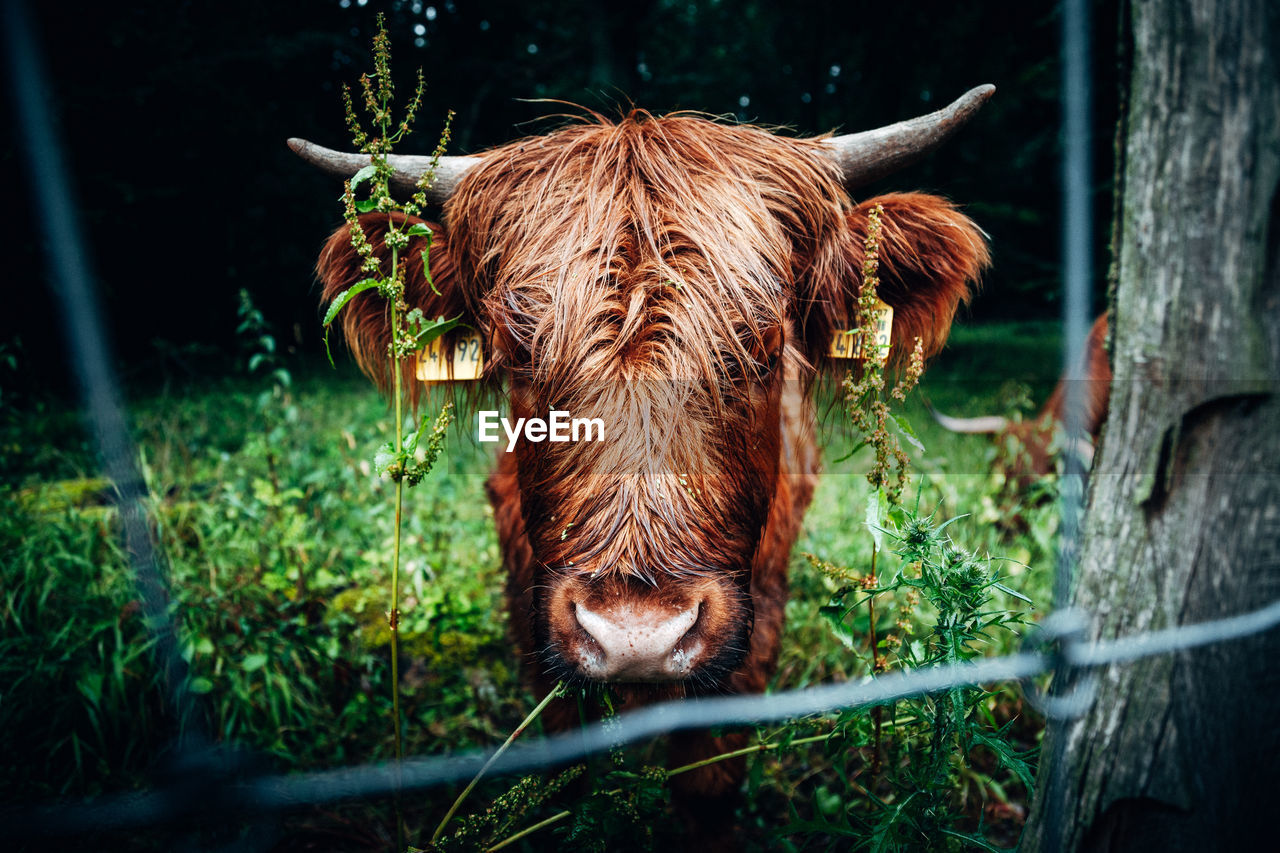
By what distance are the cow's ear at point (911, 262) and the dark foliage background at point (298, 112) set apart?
4.72 m

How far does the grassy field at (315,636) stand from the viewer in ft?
8.30

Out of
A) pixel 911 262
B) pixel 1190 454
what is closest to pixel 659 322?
pixel 911 262

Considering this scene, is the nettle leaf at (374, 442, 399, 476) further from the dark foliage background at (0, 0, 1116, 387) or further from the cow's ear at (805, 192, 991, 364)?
the dark foliage background at (0, 0, 1116, 387)

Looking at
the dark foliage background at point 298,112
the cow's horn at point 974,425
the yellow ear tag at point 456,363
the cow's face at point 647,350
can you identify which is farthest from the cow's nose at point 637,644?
the dark foliage background at point 298,112

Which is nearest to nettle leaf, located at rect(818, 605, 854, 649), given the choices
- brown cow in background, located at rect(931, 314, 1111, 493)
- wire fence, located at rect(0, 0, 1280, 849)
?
wire fence, located at rect(0, 0, 1280, 849)

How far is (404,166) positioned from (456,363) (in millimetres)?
655

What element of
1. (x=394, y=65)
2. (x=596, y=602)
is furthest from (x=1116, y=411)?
(x=394, y=65)

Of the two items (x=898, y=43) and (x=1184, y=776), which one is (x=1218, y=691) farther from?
(x=898, y=43)

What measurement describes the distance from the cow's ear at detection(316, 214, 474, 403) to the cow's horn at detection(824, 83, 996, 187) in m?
1.34

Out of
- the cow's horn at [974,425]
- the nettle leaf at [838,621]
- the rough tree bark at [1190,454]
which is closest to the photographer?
the rough tree bark at [1190,454]

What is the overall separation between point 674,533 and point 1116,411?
904 mm

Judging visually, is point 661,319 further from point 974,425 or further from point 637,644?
point 974,425

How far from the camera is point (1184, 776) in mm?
991

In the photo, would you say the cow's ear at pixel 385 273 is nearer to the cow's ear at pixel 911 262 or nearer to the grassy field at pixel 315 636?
the grassy field at pixel 315 636
